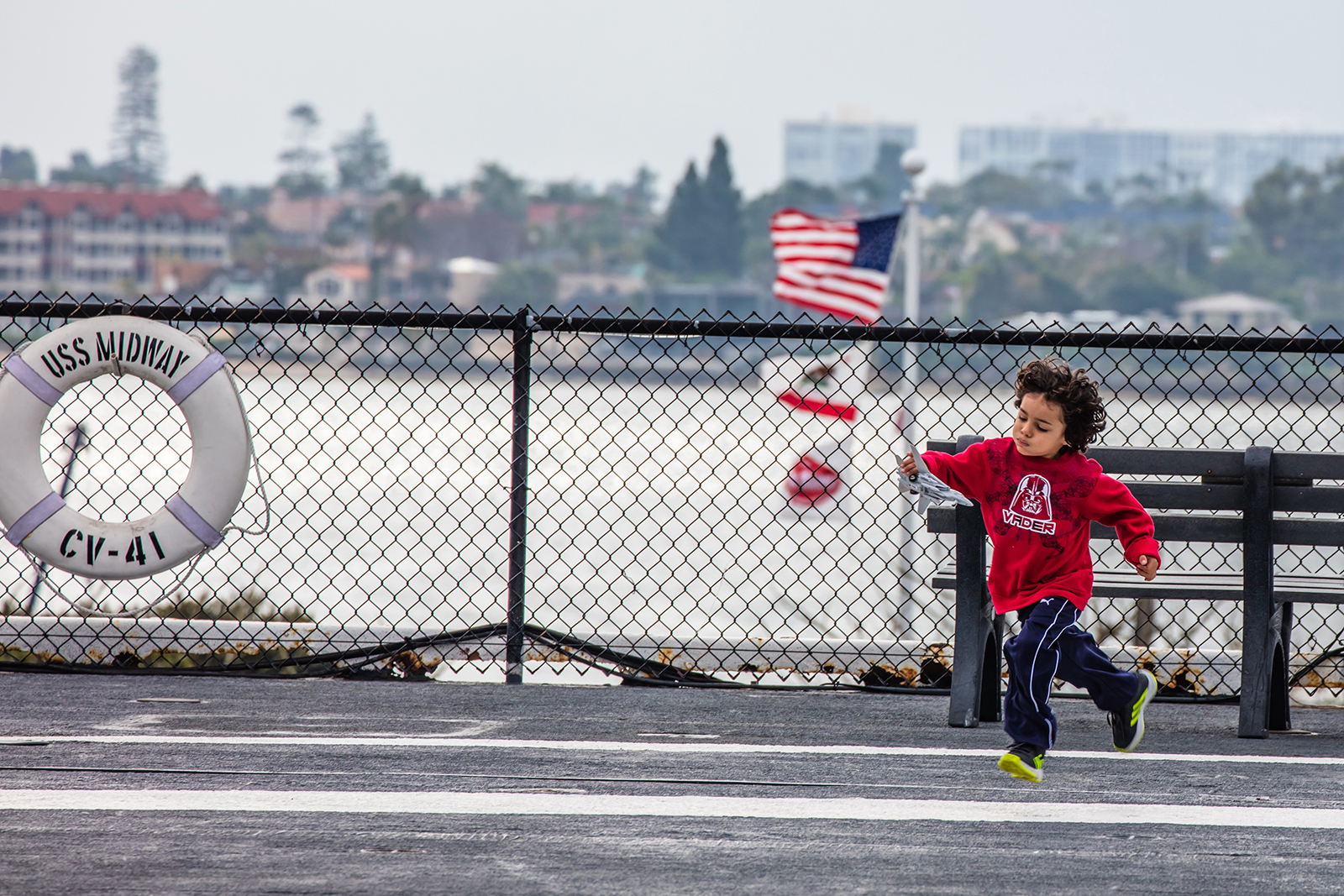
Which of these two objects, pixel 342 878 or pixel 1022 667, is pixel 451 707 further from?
pixel 1022 667

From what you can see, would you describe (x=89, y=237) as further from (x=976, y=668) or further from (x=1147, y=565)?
(x=1147, y=565)

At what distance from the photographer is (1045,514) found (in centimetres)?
330

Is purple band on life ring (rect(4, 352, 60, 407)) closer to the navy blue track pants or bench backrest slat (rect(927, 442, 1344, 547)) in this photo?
bench backrest slat (rect(927, 442, 1344, 547))

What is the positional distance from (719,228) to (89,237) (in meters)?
55.3

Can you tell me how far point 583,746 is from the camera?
11.7 ft

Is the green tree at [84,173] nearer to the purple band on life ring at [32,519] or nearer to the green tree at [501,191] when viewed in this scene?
the green tree at [501,191]

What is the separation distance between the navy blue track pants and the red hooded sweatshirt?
50 millimetres

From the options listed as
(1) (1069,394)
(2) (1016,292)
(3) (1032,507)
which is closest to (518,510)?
(3) (1032,507)

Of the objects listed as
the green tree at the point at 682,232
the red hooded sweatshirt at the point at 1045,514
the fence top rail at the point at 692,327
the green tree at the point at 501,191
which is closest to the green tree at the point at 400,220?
the green tree at the point at 501,191

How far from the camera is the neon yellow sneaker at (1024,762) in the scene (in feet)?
10.7

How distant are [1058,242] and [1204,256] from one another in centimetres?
1552

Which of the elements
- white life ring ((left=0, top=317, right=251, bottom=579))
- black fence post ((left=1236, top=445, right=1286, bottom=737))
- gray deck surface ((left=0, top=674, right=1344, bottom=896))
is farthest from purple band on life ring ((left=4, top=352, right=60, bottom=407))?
black fence post ((left=1236, top=445, right=1286, bottom=737))

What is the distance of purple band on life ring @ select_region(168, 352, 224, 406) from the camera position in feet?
13.8

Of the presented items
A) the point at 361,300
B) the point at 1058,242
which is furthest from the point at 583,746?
the point at 1058,242
